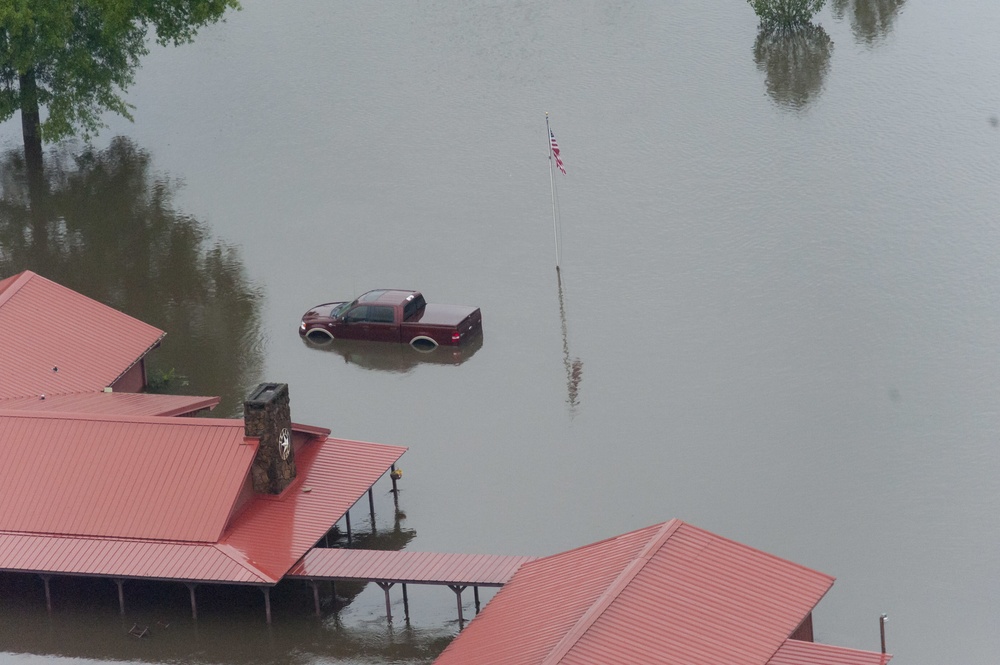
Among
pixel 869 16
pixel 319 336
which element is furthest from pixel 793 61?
pixel 319 336

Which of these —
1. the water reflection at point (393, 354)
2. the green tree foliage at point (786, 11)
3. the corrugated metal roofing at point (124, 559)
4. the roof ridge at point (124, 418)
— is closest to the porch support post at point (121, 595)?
the corrugated metal roofing at point (124, 559)

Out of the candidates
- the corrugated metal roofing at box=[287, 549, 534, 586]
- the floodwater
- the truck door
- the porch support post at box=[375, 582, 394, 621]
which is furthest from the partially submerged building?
the truck door

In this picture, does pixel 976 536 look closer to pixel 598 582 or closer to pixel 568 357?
pixel 598 582

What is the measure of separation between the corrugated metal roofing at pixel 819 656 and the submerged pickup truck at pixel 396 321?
22.0 m

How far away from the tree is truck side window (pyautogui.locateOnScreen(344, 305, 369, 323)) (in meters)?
18.5

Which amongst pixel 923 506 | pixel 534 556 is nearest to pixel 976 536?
pixel 923 506

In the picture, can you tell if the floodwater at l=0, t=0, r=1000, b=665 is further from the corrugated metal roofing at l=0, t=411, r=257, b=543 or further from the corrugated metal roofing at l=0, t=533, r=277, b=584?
the corrugated metal roofing at l=0, t=411, r=257, b=543

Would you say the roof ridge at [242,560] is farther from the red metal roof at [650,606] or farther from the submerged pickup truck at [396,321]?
the submerged pickup truck at [396,321]

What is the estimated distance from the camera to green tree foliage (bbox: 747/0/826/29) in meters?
76.9

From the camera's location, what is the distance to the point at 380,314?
5222 cm

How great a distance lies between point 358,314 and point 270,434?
45.0ft

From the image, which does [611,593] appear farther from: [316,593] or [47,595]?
[47,595]

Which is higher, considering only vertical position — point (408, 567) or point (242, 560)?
point (242, 560)

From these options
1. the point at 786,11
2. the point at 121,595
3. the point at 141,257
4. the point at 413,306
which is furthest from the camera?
the point at 786,11
